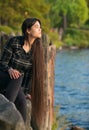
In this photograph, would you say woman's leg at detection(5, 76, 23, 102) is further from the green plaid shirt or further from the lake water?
the lake water

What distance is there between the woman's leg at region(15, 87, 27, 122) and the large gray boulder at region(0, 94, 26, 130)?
0.49m

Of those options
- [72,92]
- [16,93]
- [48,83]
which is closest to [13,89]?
[16,93]

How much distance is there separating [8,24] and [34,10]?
3.95 meters

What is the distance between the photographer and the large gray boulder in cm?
689

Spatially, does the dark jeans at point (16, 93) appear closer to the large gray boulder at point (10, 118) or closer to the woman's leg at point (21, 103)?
the woman's leg at point (21, 103)

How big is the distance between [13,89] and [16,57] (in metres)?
0.50

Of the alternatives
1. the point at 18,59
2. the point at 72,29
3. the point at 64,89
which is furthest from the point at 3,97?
the point at 72,29

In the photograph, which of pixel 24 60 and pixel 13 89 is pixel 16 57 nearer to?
pixel 24 60

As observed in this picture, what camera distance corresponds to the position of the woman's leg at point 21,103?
7477mm

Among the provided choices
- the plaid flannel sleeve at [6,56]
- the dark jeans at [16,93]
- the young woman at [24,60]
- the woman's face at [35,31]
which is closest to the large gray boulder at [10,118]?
the dark jeans at [16,93]

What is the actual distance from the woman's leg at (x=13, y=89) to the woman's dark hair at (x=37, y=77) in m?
0.39

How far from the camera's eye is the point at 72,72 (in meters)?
33.5

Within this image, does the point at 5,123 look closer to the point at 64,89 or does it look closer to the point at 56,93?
the point at 56,93

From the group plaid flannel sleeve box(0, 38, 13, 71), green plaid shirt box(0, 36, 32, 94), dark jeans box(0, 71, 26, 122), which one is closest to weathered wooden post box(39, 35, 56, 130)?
green plaid shirt box(0, 36, 32, 94)
